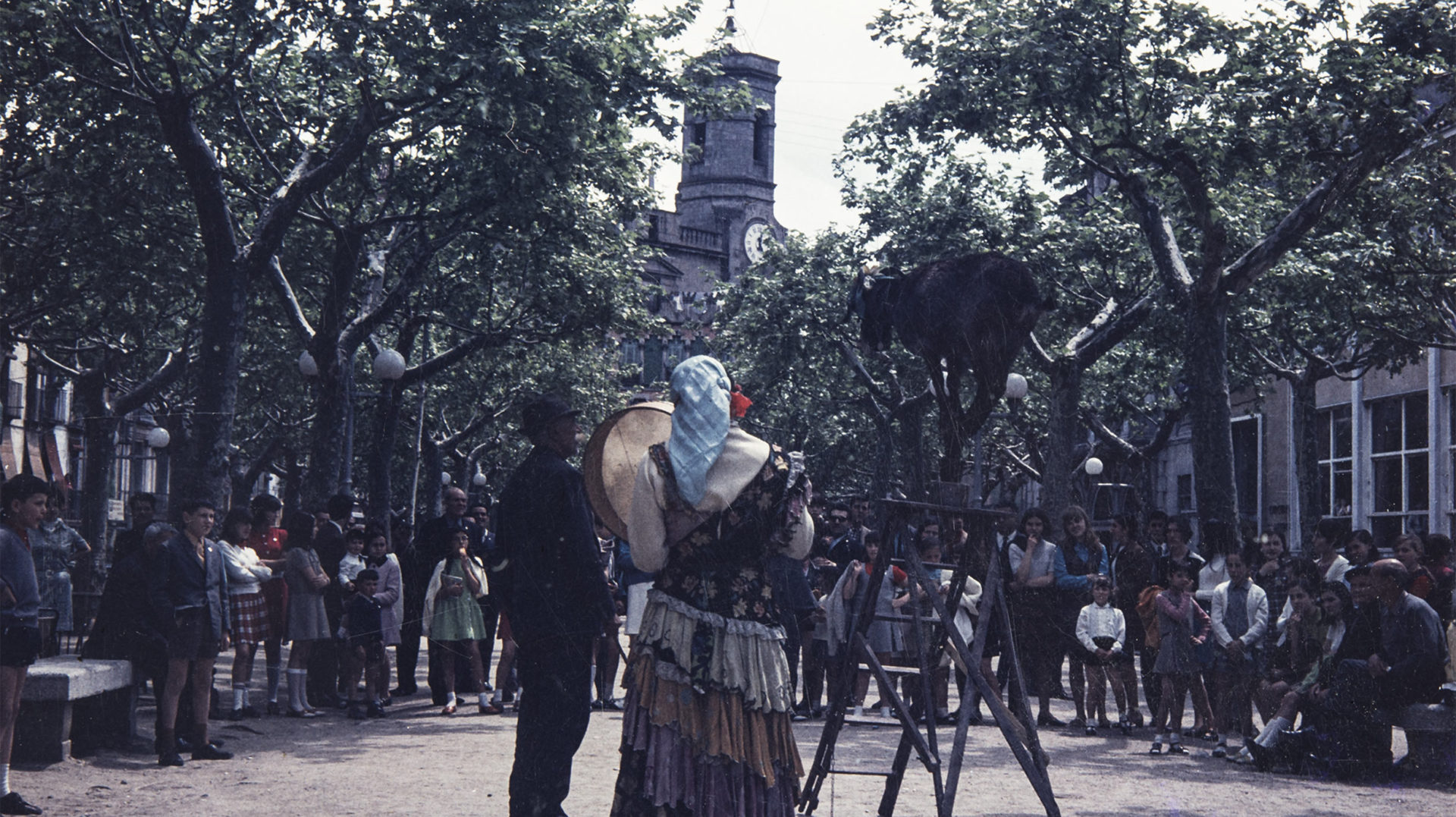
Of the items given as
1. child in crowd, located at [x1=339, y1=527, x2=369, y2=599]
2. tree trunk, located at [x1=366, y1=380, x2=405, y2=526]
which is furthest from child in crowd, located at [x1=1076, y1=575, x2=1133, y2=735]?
tree trunk, located at [x1=366, y1=380, x2=405, y2=526]

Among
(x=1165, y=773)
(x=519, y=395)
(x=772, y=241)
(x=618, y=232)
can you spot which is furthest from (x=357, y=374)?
(x=1165, y=773)

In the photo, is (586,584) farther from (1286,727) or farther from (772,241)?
(772,241)

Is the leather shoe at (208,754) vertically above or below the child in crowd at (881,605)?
below

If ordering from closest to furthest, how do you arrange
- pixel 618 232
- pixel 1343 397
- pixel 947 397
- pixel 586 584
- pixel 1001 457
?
pixel 586 584, pixel 947 397, pixel 618 232, pixel 1343 397, pixel 1001 457

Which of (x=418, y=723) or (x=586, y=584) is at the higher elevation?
(x=586, y=584)

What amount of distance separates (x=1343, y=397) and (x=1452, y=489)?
5.32m

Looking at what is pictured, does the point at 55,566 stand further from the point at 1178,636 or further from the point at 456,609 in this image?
the point at 1178,636

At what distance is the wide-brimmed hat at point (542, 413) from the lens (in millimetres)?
7395

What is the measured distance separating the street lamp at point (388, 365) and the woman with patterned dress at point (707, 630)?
59.0 feet

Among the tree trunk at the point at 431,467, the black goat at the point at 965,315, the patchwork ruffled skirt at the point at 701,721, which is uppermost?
the tree trunk at the point at 431,467

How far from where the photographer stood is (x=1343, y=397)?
3266 centimetres

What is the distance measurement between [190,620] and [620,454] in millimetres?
5101

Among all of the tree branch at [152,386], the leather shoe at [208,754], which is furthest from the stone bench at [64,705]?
the tree branch at [152,386]

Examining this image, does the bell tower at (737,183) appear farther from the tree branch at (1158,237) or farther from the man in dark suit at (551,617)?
the man in dark suit at (551,617)
